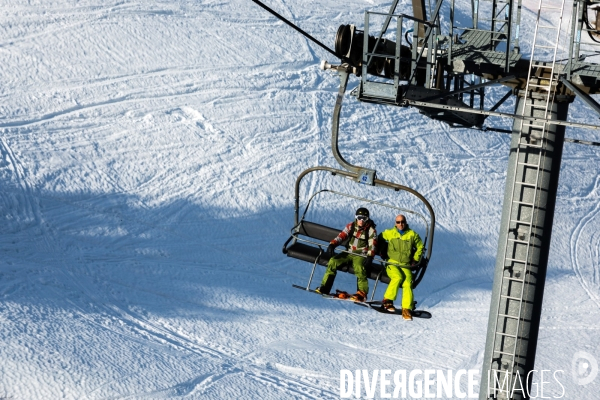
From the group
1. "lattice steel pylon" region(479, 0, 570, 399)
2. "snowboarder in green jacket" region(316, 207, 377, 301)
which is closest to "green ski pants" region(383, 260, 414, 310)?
"snowboarder in green jacket" region(316, 207, 377, 301)

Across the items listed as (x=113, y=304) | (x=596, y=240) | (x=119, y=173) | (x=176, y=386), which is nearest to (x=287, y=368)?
(x=176, y=386)

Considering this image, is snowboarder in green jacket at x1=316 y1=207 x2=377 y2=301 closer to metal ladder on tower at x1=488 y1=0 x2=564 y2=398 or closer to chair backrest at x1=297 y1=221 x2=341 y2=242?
chair backrest at x1=297 y1=221 x2=341 y2=242

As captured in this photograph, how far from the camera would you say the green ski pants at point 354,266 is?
1445 centimetres

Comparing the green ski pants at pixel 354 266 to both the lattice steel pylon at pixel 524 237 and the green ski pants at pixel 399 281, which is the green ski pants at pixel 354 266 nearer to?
the green ski pants at pixel 399 281

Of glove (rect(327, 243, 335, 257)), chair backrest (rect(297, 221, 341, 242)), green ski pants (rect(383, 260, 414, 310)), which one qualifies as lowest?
green ski pants (rect(383, 260, 414, 310))

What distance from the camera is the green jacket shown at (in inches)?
553

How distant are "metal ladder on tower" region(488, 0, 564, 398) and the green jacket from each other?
1.27 meters

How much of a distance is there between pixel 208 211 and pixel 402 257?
11.6 m

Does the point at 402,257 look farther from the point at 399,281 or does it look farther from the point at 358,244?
the point at 358,244

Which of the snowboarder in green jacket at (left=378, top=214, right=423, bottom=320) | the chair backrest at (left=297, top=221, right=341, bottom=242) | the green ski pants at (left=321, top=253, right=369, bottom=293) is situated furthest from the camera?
the chair backrest at (left=297, top=221, right=341, bottom=242)

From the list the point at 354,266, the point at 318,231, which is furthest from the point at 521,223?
the point at 318,231

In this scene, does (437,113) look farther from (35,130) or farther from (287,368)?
(35,130)

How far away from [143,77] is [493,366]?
15.8m

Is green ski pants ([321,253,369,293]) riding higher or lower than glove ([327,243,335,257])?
lower
